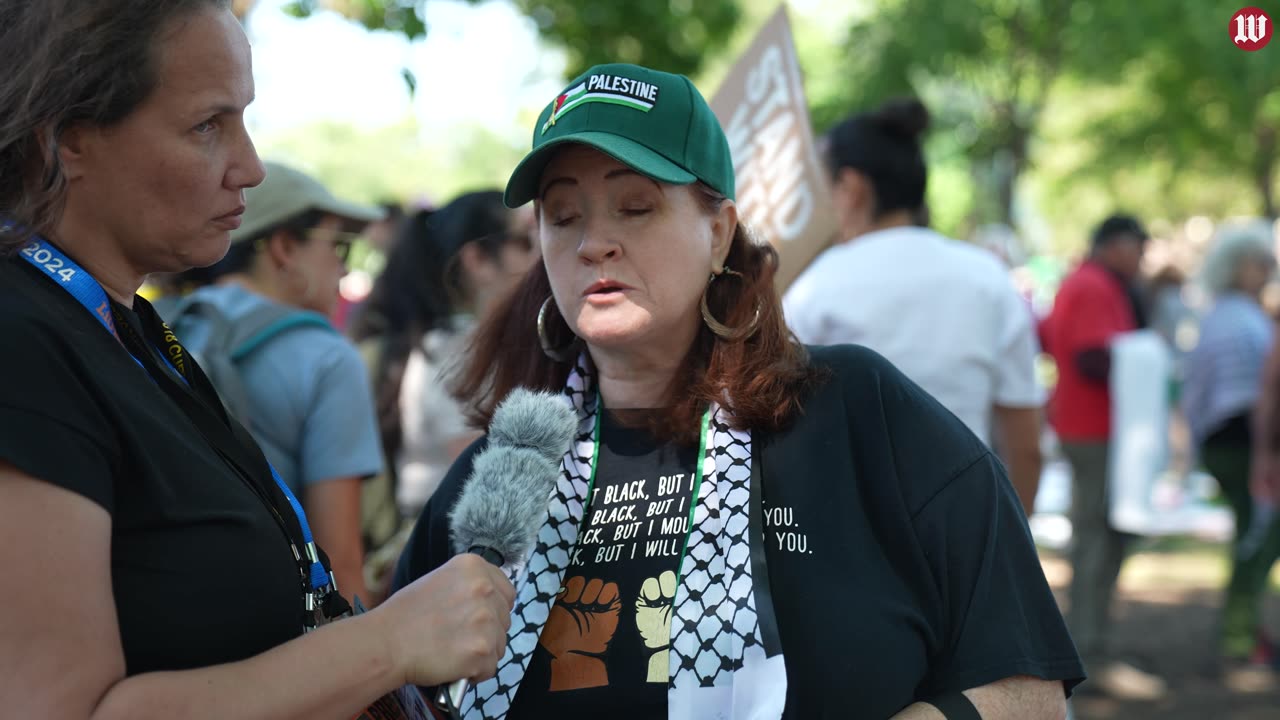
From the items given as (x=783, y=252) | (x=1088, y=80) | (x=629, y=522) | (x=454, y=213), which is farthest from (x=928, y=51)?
(x=629, y=522)

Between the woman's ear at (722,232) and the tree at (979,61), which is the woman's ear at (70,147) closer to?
the woman's ear at (722,232)

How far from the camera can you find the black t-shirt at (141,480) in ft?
4.50

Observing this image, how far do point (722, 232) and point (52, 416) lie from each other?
1.31 metres

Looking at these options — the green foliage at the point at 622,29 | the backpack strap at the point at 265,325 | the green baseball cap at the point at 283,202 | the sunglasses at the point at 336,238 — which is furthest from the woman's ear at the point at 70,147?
the green foliage at the point at 622,29

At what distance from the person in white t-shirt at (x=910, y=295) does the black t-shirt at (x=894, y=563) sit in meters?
1.99

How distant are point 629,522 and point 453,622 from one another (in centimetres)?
62

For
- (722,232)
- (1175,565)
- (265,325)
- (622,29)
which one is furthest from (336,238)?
(1175,565)

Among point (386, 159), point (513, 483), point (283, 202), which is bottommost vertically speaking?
point (513, 483)

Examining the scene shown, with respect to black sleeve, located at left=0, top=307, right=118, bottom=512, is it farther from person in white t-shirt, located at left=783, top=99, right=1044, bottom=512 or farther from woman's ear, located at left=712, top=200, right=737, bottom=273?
person in white t-shirt, located at left=783, top=99, right=1044, bottom=512

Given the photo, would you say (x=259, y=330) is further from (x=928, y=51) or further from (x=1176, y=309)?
(x=1176, y=309)

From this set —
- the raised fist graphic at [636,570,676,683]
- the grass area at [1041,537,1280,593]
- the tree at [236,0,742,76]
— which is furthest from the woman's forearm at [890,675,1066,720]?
the grass area at [1041,537,1280,593]

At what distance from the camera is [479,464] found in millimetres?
1951

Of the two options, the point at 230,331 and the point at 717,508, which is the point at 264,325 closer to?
the point at 230,331

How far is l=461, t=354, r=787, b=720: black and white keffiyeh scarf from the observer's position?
1973mm
